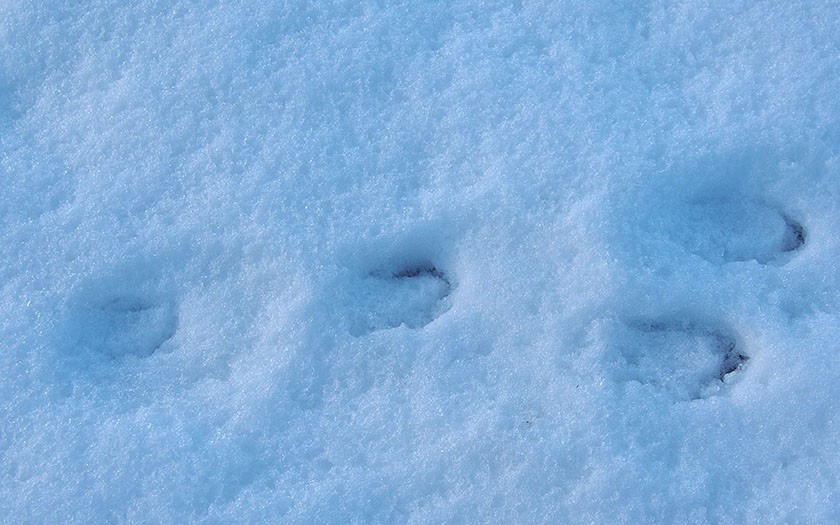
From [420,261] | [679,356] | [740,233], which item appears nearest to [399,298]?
[420,261]

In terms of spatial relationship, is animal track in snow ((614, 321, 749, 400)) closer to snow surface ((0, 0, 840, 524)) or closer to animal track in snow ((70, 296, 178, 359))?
snow surface ((0, 0, 840, 524))

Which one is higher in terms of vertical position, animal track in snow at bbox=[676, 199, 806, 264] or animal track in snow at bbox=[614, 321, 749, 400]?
animal track in snow at bbox=[676, 199, 806, 264]

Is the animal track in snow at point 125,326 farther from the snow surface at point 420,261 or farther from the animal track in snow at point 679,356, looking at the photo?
the animal track in snow at point 679,356

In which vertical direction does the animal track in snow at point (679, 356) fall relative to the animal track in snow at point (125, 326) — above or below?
below

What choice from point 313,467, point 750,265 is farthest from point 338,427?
point 750,265

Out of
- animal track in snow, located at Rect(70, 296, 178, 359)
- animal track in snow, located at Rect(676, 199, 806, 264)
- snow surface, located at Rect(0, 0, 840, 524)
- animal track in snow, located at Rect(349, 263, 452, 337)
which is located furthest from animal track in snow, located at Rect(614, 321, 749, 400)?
animal track in snow, located at Rect(70, 296, 178, 359)

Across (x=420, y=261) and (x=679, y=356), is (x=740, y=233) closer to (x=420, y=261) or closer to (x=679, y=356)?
(x=679, y=356)

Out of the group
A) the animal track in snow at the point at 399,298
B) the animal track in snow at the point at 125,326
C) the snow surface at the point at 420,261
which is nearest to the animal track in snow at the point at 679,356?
the snow surface at the point at 420,261
